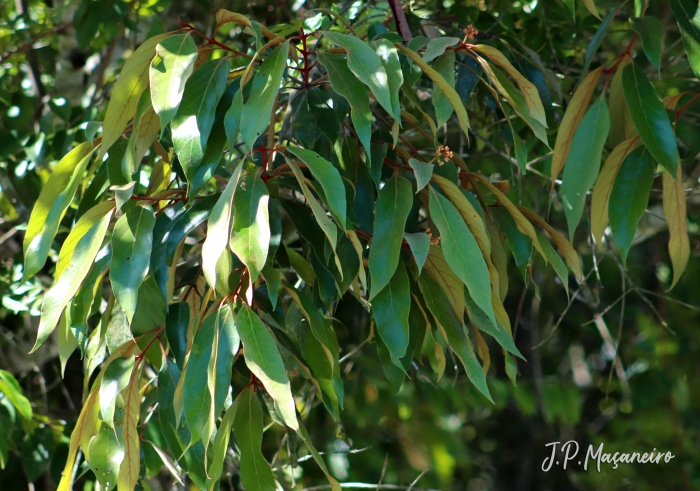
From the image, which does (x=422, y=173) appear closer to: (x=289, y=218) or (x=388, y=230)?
(x=388, y=230)

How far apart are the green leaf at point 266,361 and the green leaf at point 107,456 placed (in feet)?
0.72

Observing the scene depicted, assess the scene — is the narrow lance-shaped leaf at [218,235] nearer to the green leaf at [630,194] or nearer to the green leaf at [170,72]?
the green leaf at [170,72]

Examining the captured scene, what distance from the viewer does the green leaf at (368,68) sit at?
0.66 metres

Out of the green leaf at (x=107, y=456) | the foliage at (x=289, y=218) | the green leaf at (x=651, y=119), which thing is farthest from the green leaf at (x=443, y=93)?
the green leaf at (x=107, y=456)

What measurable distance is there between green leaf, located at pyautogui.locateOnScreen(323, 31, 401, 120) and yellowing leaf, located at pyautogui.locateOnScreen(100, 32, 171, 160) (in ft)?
0.66

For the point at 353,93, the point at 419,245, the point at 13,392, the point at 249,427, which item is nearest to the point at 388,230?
the point at 419,245

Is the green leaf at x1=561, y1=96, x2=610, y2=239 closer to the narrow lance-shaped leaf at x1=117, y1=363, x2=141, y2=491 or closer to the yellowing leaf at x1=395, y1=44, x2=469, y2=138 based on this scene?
the yellowing leaf at x1=395, y1=44, x2=469, y2=138

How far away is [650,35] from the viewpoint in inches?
→ 34.1

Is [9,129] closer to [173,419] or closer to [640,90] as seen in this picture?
[173,419]

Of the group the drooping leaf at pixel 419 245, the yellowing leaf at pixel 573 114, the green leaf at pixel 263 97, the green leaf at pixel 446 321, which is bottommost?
the green leaf at pixel 446 321

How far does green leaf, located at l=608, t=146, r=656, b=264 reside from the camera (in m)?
0.83

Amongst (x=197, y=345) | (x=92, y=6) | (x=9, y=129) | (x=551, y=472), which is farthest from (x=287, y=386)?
(x=551, y=472)

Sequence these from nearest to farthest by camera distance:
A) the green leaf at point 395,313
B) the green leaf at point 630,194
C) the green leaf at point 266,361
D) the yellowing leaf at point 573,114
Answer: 1. the green leaf at point 266,361
2. the green leaf at point 395,313
3. the green leaf at point 630,194
4. the yellowing leaf at point 573,114

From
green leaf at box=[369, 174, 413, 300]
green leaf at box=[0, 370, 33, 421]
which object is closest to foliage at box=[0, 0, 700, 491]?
green leaf at box=[369, 174, 413, 300]
